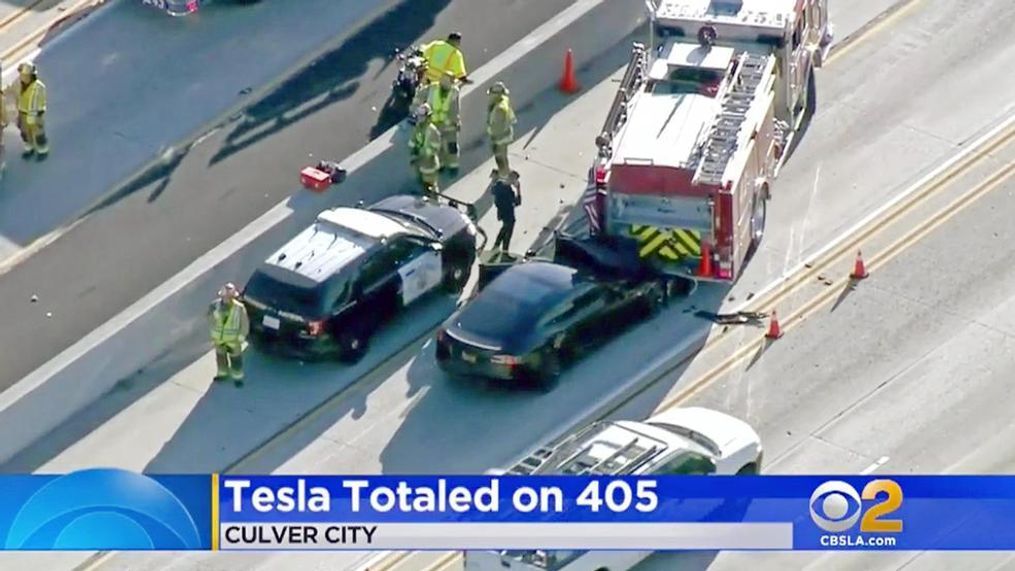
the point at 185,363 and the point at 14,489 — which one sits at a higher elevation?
the point at 14,489

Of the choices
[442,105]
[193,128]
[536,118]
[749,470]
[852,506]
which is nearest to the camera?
[852,506]

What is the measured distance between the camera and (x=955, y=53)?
5184 cm

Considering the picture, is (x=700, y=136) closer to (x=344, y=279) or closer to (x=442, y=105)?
(x=442, y=105)

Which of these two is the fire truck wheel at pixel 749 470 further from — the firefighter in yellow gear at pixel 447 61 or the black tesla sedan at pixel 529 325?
the firefighter in yellow gear at pixel 447 61

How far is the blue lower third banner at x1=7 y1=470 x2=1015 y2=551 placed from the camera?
37.1 meters

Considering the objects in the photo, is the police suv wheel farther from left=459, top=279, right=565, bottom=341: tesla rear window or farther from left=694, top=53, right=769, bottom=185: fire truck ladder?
left=694, top=53, right=769, bottom=185: fire truck ladder

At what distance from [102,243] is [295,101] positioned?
4.02 meters

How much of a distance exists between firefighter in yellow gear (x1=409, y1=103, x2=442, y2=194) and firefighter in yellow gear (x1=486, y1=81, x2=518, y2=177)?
2.36ft

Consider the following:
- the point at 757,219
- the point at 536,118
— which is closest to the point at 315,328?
the point at 757,219

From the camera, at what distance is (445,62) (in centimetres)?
4897

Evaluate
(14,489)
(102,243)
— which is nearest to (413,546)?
(14,489)

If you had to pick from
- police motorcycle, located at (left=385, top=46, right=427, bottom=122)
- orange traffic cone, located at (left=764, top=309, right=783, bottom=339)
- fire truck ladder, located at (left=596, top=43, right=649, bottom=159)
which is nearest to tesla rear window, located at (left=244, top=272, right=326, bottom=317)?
fire truck ladder, located at (left=596, top=43, right=649, bottom=159)

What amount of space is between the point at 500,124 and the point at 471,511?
38.6 feet

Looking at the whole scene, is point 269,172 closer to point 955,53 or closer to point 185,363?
point 185,363
